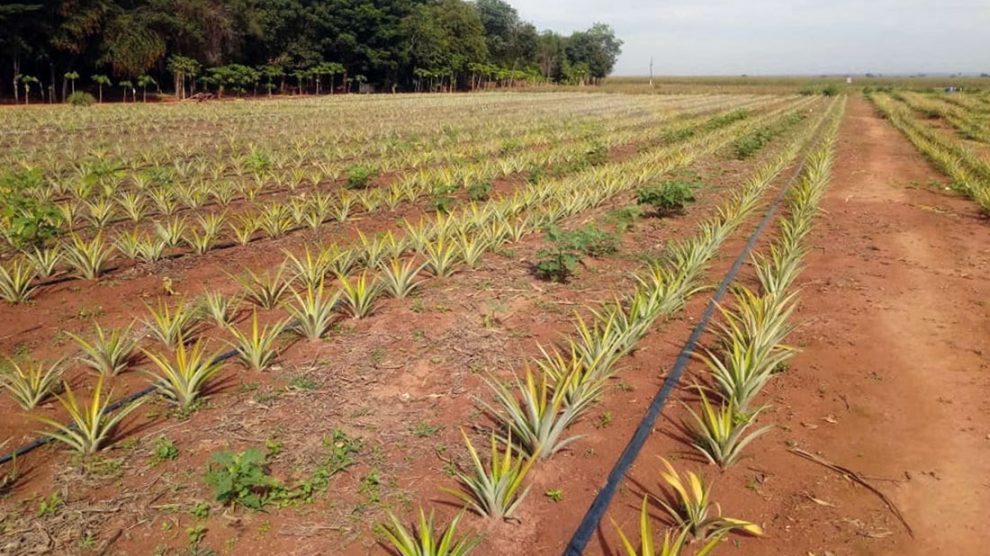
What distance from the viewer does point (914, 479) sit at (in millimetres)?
2980

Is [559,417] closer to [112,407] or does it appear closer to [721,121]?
[112,407]

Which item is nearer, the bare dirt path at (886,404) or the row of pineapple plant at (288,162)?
the bare dirt path at (886,404)

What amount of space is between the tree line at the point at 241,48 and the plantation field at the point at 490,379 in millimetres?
30232

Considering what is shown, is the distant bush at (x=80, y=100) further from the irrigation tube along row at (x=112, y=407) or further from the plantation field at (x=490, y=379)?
the irrigation tube along row at (x=112, y=407)

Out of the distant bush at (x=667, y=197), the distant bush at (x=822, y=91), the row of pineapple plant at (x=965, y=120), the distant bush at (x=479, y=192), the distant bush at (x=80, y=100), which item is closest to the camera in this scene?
the distant bush at (x=667, y=197)

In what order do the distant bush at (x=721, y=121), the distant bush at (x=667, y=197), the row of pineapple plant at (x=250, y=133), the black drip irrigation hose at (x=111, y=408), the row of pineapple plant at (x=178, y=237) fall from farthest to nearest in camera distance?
the distant bush at (x=721, y=121)
the row of pineapple plant at (x=250, y=133)
the distant bush at (x=667, y=197)
the row of pineapple plant at (x=178, y=237)
the black drip irrigation hose at (x=111, y=408)

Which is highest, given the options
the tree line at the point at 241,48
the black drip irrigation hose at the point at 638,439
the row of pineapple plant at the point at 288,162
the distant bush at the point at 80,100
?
the tree line at the point at 241,48

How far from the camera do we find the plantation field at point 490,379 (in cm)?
267

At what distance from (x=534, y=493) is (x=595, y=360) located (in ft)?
3.16

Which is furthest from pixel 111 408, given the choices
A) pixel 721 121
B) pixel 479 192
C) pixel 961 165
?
pixel 721 121

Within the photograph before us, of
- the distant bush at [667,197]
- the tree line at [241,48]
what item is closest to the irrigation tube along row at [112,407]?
the distant bush at [667,197]

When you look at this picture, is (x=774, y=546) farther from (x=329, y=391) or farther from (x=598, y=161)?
(x=598, y=161)

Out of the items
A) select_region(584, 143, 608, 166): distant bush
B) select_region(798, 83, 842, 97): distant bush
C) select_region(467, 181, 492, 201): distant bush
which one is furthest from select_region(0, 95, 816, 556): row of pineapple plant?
select_region(798, 83, 842, 97): distant bush

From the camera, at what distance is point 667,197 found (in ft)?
27.0
